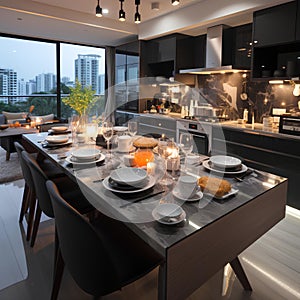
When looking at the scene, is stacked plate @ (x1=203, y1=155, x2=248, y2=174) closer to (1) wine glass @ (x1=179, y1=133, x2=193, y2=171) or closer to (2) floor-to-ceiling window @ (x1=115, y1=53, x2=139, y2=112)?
(1) wine glass @ (x1=179, y1=133, x2=193, y2=171)

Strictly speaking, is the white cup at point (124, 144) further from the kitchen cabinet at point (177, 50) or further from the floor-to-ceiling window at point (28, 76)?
the floor-to-ceiling window at point (28, 76)

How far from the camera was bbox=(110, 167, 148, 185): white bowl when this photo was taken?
138 centimetres

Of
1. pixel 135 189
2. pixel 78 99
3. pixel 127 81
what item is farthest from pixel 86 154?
pixel 127 81

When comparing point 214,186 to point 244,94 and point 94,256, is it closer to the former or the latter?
point 94,256

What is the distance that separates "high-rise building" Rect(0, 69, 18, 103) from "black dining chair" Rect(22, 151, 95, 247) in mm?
4720

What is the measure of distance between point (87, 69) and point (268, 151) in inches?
206

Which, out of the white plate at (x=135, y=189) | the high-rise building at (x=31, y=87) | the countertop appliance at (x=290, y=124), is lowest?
the white plate at (x=135, y=189)

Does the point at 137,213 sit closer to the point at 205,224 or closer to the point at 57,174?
the point at 205,224

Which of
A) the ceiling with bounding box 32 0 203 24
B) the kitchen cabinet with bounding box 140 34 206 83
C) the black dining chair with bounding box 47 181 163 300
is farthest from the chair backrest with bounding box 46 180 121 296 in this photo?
the kitchen cabinet with bounding box 140 34 206 83

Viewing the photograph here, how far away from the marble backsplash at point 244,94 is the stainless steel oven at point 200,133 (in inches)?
26.5

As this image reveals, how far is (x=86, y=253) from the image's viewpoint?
1.15 m

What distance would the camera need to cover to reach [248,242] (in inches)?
53.4

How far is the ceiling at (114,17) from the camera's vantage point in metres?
3.57

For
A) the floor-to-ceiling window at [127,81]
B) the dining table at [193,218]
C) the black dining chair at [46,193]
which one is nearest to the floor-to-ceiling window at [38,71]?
the floor-to-ceiling window at [127,81]
